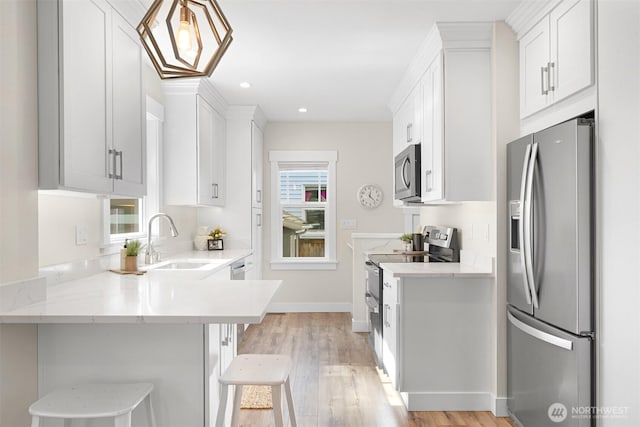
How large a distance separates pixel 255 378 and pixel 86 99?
1377 mm

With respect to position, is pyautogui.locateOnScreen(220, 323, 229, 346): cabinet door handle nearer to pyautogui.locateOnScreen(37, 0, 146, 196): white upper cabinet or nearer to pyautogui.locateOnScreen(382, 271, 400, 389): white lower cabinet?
pyautogui.locateOnScreen(37, 0, 146, 196): white upper cabinet

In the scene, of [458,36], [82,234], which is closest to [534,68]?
[458,36]

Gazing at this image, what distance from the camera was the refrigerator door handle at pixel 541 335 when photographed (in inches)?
81.7

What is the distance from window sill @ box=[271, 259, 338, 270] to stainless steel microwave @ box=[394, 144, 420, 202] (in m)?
2.08

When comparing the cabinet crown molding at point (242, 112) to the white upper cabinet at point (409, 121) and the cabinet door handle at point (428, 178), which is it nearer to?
the white upper cabinet at point (409, 121)

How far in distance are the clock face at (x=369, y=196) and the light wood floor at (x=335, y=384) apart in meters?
1.59

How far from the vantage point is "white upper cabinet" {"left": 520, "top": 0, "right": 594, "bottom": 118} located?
2.06m

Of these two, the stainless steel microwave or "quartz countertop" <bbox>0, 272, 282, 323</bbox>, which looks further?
the stainless steel microwave

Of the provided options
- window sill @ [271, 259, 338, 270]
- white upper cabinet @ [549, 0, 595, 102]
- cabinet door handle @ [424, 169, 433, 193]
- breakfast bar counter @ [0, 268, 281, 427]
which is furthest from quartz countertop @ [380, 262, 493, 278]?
window sill @ [271, 259, 338, 270]

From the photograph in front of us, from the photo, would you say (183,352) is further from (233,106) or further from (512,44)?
(233,106)

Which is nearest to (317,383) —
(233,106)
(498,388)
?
(498,388)

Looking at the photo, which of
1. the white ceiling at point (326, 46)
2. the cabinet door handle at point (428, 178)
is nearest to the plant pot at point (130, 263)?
the white ceiling at point (326, 46)

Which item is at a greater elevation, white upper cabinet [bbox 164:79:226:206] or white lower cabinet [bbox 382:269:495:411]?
white upper cabinet [bbox 164:79:226:206]

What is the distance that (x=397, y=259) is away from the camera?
3.75m
